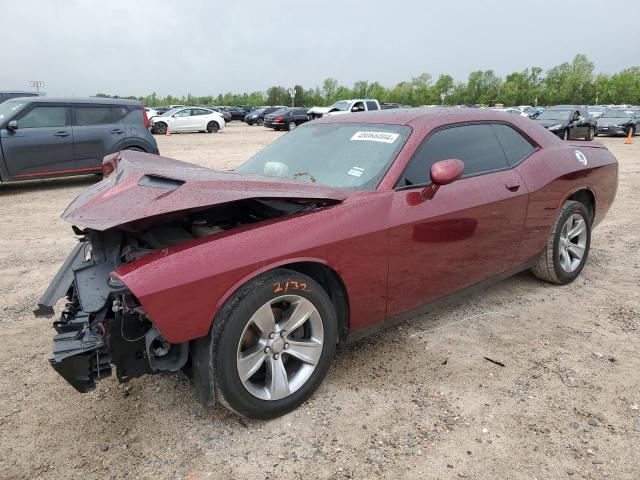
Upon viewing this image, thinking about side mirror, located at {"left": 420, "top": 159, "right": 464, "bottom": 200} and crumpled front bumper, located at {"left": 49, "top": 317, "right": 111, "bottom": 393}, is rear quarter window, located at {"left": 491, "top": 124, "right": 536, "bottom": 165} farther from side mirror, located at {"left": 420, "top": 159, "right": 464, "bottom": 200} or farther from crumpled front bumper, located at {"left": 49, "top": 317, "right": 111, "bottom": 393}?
crumpled front bumper, located at {"left": 49, "top": 317, "right": 111, "bottom": 393}

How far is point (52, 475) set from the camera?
7.30 ft

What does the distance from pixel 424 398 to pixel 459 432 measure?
31 centimetres

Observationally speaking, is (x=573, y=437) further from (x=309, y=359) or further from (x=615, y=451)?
(x=309, y=359)

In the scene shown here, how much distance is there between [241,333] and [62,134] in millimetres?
8349

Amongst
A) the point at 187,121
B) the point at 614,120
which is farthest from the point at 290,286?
the point at 614,120

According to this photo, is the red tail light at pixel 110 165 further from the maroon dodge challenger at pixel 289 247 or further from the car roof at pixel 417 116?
the car roof at pixel 417 116

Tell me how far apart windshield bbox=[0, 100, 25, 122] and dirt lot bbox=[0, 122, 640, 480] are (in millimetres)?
6128

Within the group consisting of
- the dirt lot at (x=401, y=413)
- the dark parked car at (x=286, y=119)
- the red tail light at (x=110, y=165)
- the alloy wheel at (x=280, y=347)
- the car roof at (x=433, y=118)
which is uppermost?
the dark parked car at (x=286, y=119)

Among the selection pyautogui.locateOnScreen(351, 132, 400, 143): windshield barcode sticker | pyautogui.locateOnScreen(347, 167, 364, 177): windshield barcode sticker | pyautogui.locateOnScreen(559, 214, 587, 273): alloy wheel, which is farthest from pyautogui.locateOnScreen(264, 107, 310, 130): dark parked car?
pyautogui.locateOnScreen(347, 167, 364, 177): windshield barcode sticker

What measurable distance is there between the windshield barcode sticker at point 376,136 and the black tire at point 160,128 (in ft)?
82.0

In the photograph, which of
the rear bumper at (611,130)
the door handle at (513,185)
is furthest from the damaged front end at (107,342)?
the rear bumper at (611,130)

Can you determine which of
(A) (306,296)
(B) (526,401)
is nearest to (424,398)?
(B) (526,401)

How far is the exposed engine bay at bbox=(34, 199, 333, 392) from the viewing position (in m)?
2.26

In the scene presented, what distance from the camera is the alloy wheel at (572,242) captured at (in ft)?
14.0
